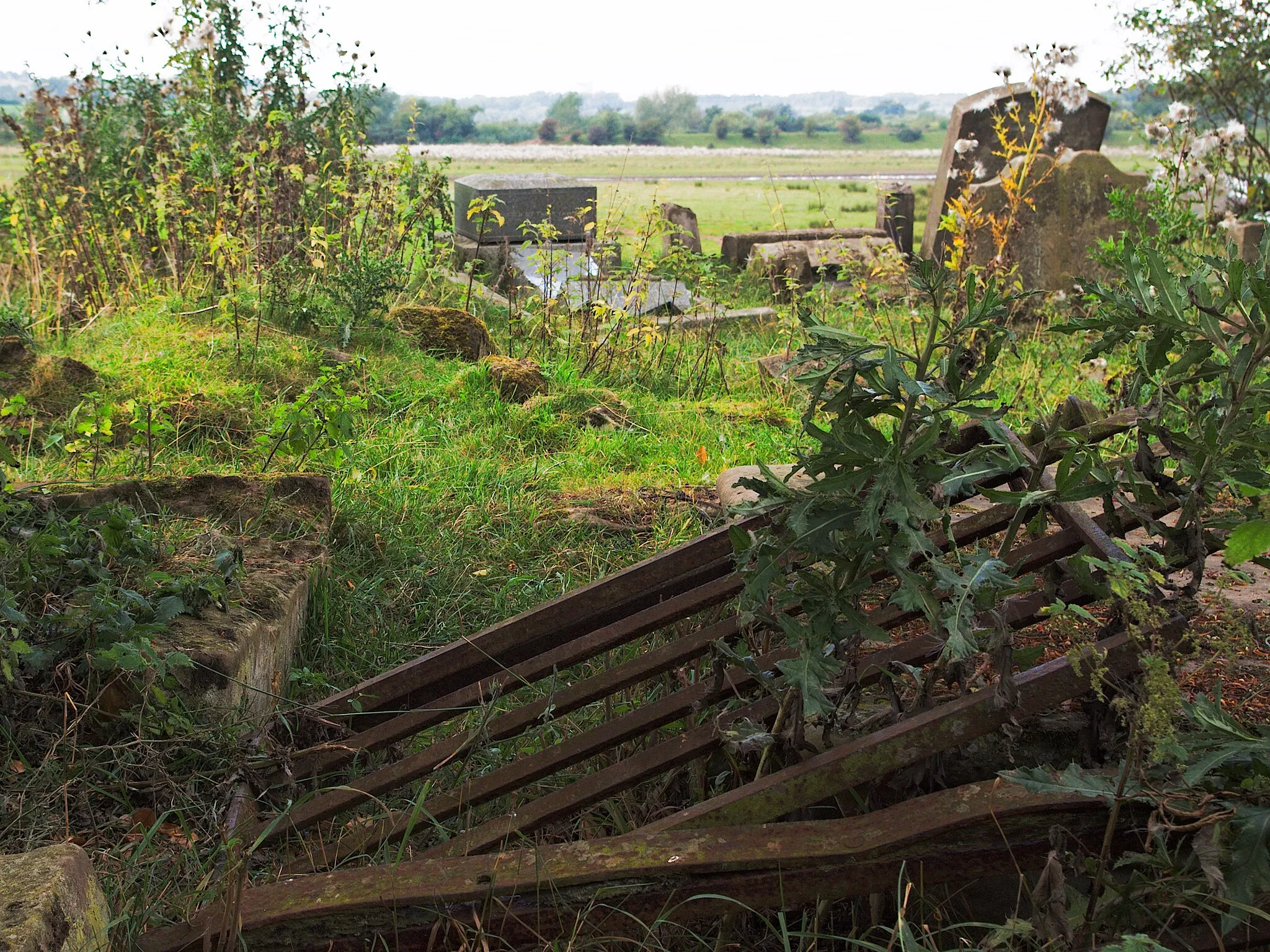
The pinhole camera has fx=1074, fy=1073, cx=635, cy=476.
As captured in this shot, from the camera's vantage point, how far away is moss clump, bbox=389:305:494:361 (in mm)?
5902

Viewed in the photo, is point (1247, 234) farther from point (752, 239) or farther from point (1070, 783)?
point (1070, 783)

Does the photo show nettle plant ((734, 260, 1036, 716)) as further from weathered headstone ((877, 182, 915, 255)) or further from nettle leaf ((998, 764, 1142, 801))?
weathered headstone ((877, 182, 915, 255))

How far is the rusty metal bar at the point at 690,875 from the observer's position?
1596mm

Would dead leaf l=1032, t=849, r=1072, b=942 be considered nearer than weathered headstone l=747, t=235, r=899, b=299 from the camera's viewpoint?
Yes

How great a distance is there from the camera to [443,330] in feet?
19.5

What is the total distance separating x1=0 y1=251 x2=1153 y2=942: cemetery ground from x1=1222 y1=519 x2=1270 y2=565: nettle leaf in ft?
4.32

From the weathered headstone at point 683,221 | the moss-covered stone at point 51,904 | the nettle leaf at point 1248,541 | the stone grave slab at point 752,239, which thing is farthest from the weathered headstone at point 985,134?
the moss-covered stone at point 51,904

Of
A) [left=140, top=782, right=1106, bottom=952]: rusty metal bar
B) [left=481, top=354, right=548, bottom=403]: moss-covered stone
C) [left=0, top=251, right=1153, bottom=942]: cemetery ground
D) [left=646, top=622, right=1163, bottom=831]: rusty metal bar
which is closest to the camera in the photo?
[left=140, top=782, right=1106, bottom=952]: rusty metal bar

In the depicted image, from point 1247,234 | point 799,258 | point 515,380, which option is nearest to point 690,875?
point 515,380

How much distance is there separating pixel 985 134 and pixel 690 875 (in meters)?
8.88

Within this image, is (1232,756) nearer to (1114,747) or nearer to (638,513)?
(1114,747)

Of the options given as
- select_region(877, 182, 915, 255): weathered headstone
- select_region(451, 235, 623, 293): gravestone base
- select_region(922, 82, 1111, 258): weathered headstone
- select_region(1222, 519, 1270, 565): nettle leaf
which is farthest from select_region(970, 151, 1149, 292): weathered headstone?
select_region(1222, 519, 1270, 565): nettle leaf

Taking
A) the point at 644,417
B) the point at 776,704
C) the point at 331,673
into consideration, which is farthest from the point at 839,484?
the point at 644,417

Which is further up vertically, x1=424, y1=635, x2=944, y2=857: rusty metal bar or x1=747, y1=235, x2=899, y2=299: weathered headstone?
x1=747, y1=235, x2=899, y2=299: weathered headstone
